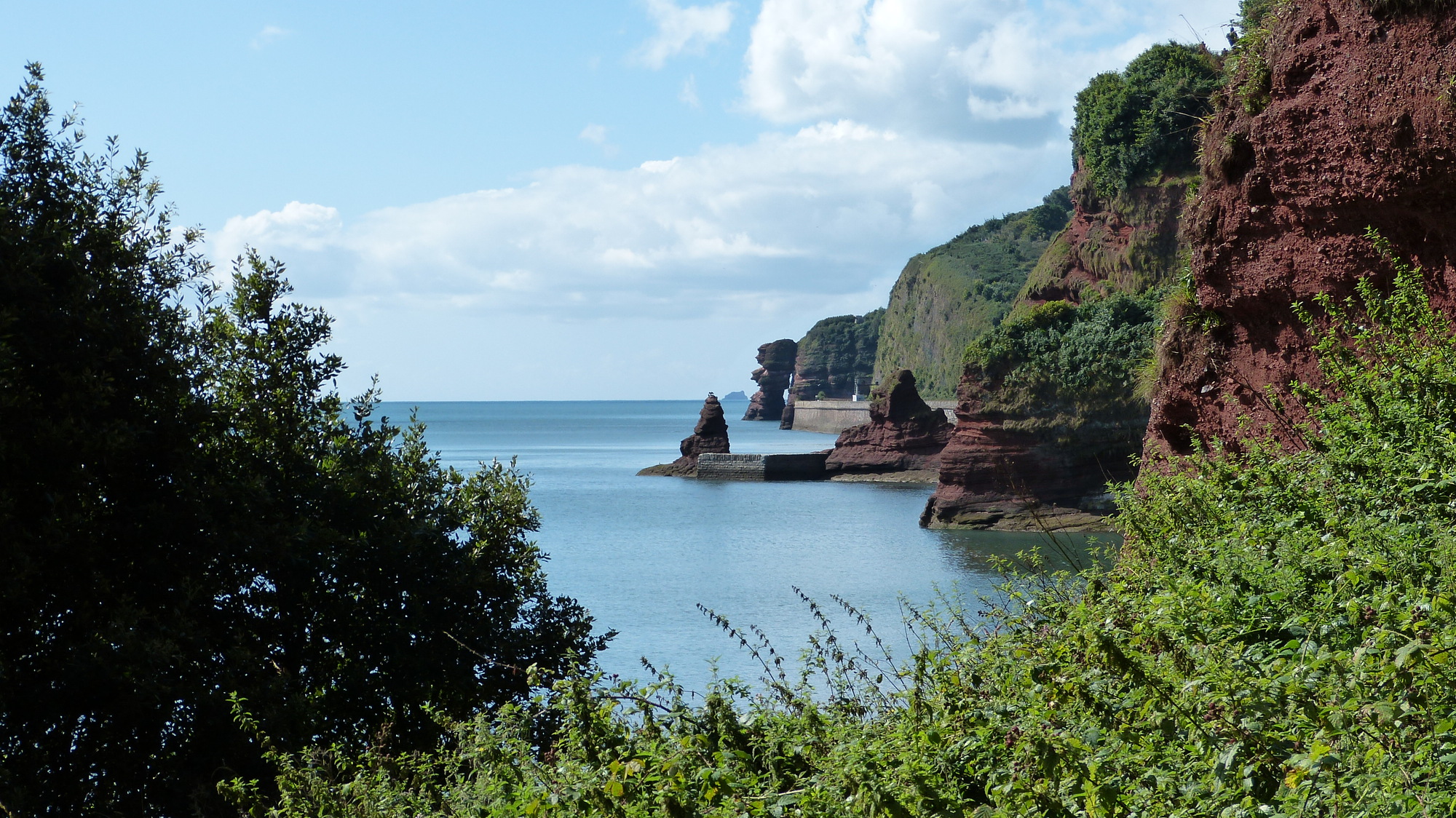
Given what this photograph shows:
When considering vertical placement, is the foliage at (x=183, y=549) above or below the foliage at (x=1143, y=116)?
below

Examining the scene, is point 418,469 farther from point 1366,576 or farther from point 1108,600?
point 1366,576

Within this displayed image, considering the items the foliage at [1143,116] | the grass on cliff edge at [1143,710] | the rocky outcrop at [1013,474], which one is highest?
the foliage at [1143,116]

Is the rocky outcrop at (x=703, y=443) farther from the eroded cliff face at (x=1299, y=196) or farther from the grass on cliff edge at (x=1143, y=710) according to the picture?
the grass on cliff edge at (x=1143, y=710)

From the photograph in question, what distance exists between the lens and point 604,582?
109 ft

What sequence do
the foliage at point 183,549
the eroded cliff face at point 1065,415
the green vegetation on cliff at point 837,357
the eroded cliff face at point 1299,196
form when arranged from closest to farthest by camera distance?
the foliage at point 183,549 < the eroded cliff face at point 1299,196 < the eroded cliff face at point 1065,415 < the green vegetation on cliff at point 837,357

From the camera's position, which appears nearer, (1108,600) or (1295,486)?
(1108,600)

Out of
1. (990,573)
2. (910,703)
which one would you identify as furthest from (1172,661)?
(990,573)

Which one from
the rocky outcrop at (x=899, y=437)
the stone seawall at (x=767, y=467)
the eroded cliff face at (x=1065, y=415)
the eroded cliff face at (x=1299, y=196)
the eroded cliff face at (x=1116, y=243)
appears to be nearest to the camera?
the eroded cliff face at (x=1299, y=196)

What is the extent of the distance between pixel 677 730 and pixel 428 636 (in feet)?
19.7

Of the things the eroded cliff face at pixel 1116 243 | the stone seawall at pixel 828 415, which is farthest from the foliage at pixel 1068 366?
the stone seawall at pixel 828 415

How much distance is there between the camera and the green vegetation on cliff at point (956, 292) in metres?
111

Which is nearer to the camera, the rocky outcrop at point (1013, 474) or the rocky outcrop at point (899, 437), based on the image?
the rocky outcrop at point (1013, 474)

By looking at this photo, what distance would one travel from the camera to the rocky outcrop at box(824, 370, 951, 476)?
7075 cm

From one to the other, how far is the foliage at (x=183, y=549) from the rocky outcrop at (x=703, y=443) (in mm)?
66301
